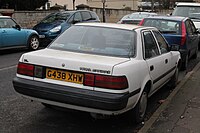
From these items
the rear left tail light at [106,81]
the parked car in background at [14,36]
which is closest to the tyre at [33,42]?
the parked car in background at [14,36]

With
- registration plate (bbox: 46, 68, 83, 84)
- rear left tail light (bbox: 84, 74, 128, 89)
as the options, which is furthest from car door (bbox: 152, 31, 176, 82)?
registration plate (bbox: 46, 68, 83, 84)

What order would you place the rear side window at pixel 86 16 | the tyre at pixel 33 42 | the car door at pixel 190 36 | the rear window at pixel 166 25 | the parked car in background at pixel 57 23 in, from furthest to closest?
the rear side window at pixel 86 16, the parked car in background at pixel 57 23, the tyre at pixel 33 42, the car door at pixel 190 36, the rear window at pixel 166 25

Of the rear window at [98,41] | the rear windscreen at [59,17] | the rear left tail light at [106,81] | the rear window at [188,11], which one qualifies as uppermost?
the rear window at [188,11]

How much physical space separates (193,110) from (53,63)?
8.90ft

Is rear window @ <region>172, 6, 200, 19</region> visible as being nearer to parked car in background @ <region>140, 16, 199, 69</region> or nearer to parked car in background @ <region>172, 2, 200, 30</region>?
parked car in background @ <region>172, 2, 200, 30</region>

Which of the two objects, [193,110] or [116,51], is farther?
[193,110]

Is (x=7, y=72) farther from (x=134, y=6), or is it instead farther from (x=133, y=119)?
(x=134, y=6)

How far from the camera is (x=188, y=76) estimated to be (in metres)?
8.74

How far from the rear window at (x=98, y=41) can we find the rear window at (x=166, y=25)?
422cm

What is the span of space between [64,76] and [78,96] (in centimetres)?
36

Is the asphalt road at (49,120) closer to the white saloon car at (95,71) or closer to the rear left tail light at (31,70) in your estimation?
the white saloon car at (95,71)

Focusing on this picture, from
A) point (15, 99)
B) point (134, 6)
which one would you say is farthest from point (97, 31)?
point (134, 6)

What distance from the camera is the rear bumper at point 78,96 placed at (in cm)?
418

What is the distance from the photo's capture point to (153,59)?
17.8 ft
